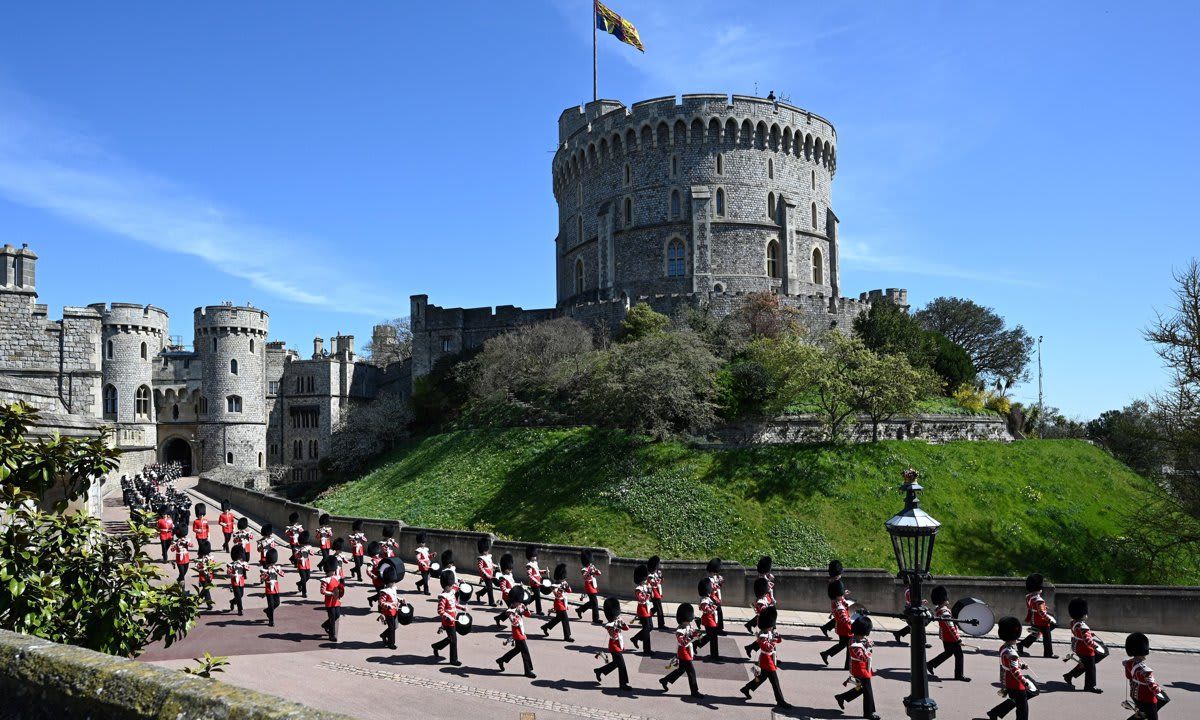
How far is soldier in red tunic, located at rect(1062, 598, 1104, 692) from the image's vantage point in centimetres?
1157

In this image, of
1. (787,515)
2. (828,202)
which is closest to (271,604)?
(787,515)

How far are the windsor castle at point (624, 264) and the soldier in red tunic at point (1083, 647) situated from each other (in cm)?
3509

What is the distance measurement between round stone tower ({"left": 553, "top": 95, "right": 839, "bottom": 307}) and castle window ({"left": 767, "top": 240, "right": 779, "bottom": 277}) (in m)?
0.07

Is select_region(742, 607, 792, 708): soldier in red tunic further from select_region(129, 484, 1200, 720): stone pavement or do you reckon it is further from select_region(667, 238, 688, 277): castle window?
select_region(667, 238, 688, 277): castle window

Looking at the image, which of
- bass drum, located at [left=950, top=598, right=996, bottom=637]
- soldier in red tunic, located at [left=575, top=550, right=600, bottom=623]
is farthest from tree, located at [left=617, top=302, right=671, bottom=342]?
bass drum, located at [left=950, top=598, right=996, bottom=637]

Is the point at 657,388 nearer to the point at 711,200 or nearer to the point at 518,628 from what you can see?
the point at 518,628

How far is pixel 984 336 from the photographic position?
63250mm

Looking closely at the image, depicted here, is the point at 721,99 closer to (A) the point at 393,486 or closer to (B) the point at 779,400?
(B) the point at 779,400

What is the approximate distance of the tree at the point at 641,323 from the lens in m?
44.2

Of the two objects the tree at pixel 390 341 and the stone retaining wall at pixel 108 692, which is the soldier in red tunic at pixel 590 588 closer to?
the stone retaining wall at pixel 108 692

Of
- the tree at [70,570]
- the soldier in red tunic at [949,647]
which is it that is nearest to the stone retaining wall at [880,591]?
the soldier in red tunic at [949,647]

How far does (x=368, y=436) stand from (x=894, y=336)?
117 ft

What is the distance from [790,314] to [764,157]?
15765 millimetres

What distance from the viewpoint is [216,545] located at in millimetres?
25281
